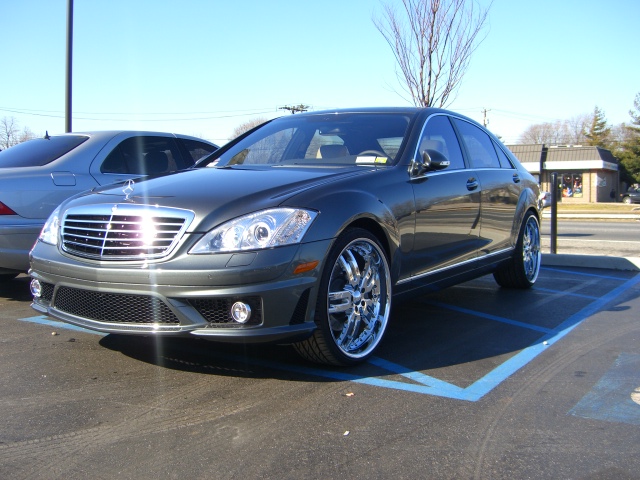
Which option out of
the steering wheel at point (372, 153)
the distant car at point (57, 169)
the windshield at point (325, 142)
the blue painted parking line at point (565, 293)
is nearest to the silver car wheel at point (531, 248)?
the blue painted parking line at point (565, 293)

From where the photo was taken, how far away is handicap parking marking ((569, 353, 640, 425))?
3.26 m

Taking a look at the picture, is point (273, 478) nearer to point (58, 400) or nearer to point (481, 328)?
point (58, 400)

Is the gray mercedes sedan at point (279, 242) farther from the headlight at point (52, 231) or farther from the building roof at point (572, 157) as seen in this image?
the building roof at point (572, 157)

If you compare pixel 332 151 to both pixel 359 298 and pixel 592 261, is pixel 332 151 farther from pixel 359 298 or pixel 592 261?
pixel 592 261

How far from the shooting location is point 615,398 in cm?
352

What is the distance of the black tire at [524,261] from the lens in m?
6.64

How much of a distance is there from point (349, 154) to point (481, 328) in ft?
5.61

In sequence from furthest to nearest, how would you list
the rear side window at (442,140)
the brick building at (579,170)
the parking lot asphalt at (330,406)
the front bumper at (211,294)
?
the brick building at (579,170) → the rear side window at (442,140) → the front bumper at (211,294) → the parking lot asphalt at (330,406)

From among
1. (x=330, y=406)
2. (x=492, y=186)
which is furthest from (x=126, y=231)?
(x=492, y=186)

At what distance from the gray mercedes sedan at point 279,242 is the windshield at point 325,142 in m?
0.01

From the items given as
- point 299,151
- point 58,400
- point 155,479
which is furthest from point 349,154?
point 155,479

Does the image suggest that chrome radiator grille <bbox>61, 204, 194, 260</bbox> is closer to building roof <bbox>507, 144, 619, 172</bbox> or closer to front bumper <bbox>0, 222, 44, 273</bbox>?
front bumper <bbox>0, 222, 44, 273</bbox>

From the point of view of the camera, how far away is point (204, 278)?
341cm

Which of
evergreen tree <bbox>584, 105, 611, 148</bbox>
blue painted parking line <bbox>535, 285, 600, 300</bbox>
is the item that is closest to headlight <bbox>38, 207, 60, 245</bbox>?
blue painted parking line <bbox>535, 285, 600, 300</bbox>
